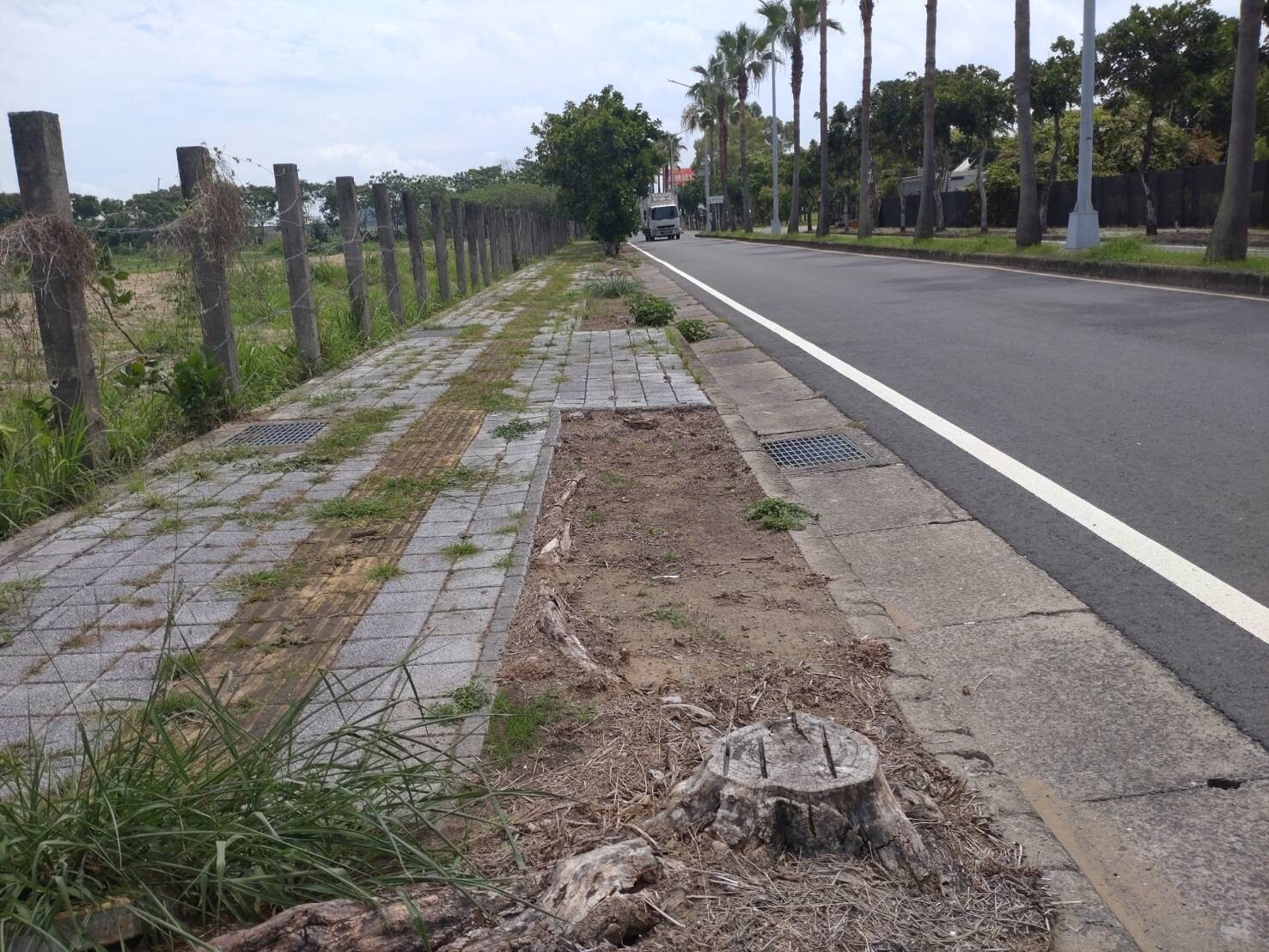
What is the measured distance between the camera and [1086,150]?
21094mm

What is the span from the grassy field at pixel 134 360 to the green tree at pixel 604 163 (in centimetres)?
2991

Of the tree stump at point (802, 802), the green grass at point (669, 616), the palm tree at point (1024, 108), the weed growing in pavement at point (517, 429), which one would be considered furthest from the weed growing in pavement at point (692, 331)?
the palm tree at point (1024, 108)

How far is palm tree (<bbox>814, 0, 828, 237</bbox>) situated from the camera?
4809 cm

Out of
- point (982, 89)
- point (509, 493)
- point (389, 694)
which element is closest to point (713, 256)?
point (982, 89)

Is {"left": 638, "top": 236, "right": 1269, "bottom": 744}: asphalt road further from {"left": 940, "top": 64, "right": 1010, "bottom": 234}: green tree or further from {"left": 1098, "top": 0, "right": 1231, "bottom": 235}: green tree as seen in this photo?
{"left": 940, "top": 64, "right": 1010, "bottom": 234}: green tree

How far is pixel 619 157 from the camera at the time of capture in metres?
41.6

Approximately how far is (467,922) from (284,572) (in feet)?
9.67

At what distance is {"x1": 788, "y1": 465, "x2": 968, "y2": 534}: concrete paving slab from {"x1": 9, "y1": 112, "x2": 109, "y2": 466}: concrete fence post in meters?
4.21

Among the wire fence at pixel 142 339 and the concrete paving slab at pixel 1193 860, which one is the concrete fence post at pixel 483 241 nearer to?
the wire fence at pixel 142 339

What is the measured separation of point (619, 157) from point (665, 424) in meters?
35.3

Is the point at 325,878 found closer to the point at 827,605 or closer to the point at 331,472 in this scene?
the point at 827,605

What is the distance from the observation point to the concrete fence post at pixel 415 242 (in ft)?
55.0

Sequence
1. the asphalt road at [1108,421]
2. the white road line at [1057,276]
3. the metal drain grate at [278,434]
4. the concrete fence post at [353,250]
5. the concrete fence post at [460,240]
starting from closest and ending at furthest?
the asphalt road at [1108,421], the metal drain grate at [278,434], the concrete fence post at [353,250], the white road line at [1057,276], the concrete fence post at [460,240]

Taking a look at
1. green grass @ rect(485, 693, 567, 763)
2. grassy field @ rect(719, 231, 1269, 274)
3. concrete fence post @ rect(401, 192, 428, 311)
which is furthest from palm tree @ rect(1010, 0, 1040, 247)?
green grass @ rect(485, 693, 567, 763)
